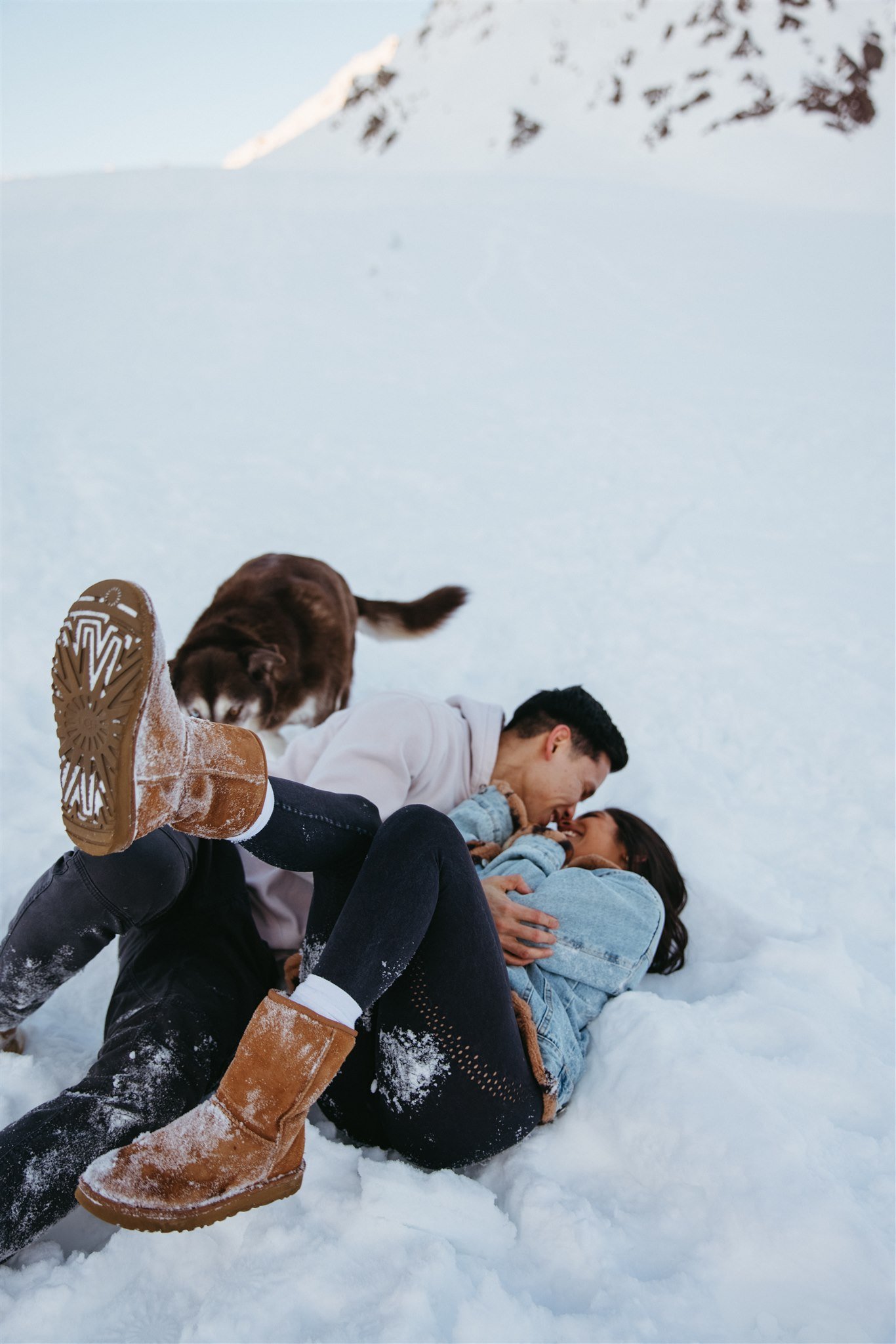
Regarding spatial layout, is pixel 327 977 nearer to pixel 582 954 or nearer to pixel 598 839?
pixel 582 954

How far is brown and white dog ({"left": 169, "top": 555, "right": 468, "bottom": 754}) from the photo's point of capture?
121 inches

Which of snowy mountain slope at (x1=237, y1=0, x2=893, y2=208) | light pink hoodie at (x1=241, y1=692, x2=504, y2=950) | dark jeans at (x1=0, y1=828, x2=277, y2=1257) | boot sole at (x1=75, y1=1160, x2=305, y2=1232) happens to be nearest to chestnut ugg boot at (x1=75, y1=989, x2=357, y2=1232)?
boot sole at (x1=75, y1=1160, x2=305, y2=1232)

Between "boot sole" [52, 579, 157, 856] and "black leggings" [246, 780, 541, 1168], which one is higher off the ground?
"boot sole" [52, 579, 157, 856]

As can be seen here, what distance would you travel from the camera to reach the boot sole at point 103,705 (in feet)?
3.80

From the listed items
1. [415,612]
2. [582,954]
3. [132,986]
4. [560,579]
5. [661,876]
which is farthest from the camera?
[560,579]

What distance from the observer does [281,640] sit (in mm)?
3398

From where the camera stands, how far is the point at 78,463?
5.03m

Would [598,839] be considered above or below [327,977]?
below

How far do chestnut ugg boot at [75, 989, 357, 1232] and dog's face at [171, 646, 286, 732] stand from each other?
1.90 m

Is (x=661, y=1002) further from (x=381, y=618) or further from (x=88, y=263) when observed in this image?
(x=88, y=263)

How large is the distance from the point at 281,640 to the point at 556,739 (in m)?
1.62

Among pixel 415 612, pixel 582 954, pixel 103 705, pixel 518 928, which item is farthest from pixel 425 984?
pixel 415 612

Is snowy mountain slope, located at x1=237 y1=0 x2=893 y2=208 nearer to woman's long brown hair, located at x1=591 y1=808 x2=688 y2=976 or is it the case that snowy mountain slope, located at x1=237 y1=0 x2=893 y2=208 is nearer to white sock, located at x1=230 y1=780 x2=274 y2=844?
woman's long brown hair, located at x1=591 y1=808 x2=688 y2=976

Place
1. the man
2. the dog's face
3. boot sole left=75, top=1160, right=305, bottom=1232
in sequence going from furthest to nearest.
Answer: the dog's face
the man
boot sole left=75, top=1160, right=305, bottom=1232
